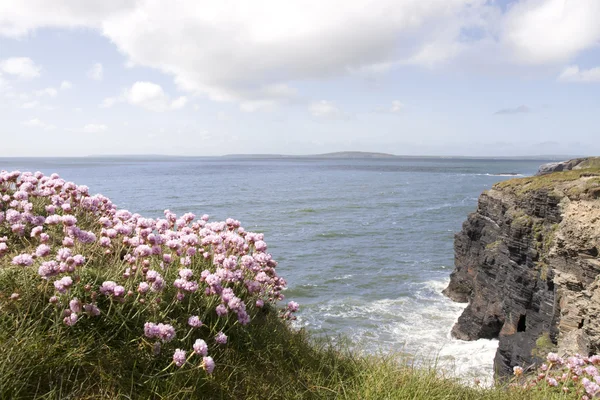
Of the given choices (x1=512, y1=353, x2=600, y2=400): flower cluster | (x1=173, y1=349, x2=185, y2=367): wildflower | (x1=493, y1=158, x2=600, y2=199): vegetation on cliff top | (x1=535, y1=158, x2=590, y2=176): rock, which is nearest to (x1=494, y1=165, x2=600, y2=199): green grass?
(x1=493, y1=158, x2=600, y2=199): vegetation on cliff top

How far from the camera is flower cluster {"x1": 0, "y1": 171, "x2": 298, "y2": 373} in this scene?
3.30 meters

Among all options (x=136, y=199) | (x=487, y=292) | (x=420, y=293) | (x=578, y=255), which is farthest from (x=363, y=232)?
(x=136, y=199)

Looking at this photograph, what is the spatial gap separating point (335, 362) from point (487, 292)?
20884 mm

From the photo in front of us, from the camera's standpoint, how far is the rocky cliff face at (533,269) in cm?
1162

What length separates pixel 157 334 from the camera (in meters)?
3.28

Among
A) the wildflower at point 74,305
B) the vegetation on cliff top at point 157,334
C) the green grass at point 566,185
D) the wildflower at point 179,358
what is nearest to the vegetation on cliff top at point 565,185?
the green grass at point 566,185

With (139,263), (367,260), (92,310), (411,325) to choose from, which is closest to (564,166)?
(367,260)

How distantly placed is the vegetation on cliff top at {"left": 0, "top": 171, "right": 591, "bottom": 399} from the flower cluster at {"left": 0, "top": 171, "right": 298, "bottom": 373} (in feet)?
0.05

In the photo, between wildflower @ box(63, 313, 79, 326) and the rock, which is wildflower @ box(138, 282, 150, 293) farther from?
the rock

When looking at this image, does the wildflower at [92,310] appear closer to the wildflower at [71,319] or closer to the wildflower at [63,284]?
the wildflower at [71,319]

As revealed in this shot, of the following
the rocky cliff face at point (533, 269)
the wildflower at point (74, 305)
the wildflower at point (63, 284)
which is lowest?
the rocky cliff face at point (533, 269)

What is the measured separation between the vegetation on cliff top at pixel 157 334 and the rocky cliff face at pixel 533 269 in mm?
8146

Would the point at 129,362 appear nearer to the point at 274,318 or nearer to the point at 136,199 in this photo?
the point at 274,318

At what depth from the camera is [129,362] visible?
3.33m
